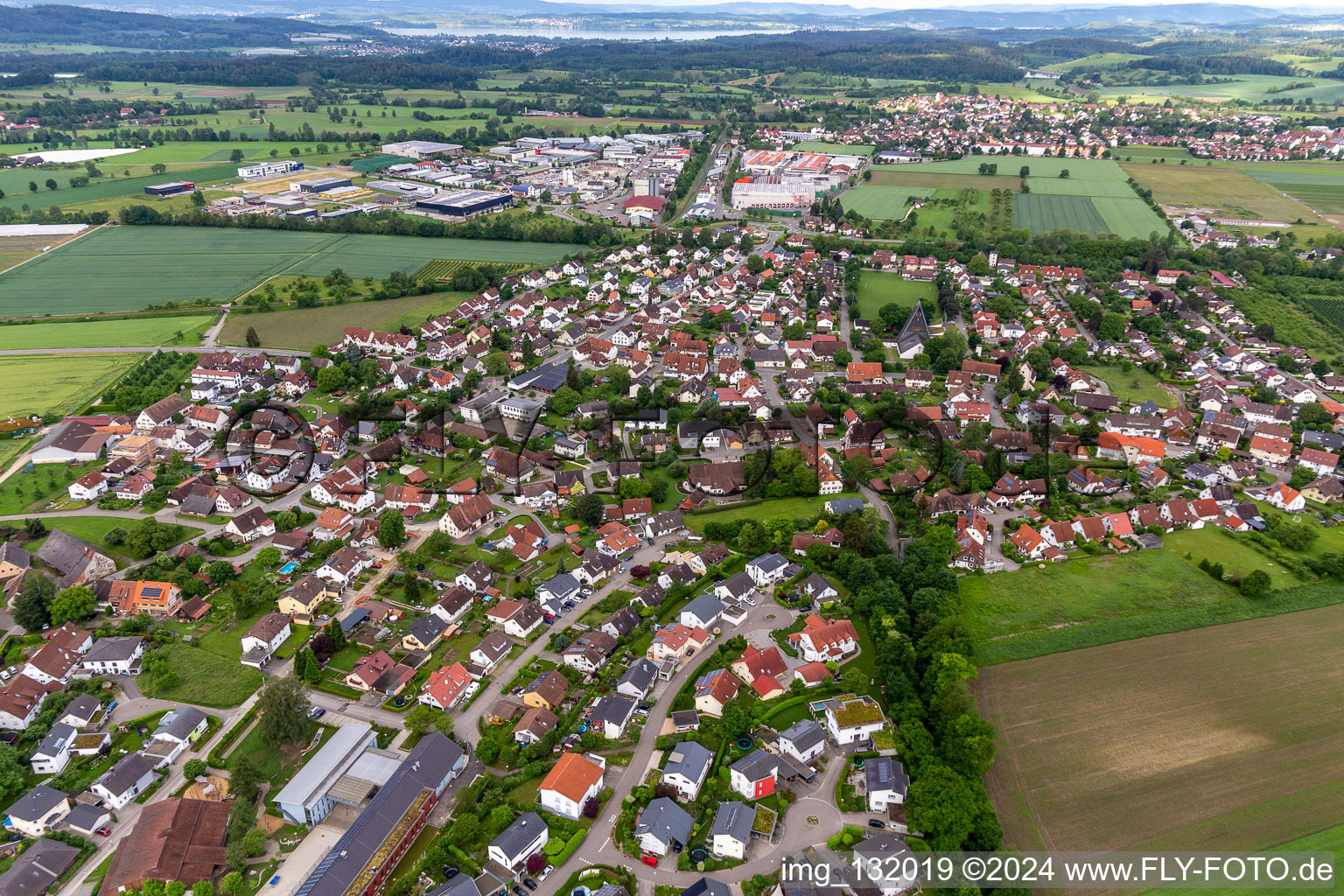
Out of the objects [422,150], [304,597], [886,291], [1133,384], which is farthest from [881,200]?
[304,597]

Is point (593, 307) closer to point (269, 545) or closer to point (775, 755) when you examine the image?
point (269, 545)

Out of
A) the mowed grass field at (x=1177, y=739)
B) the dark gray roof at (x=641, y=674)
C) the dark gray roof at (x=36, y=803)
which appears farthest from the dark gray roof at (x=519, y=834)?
the mowed grass field at (x=1177, y=739)

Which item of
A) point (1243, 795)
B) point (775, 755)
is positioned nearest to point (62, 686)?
point (775, 755)

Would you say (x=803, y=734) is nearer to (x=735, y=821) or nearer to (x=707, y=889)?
(x=735, y=821)

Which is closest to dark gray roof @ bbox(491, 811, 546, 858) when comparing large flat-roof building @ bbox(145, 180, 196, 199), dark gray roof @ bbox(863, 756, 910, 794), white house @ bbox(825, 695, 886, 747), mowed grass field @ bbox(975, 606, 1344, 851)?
dark gray roof @ bbox(863, 756, 910, 794)

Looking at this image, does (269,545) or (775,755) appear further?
(269,545)
